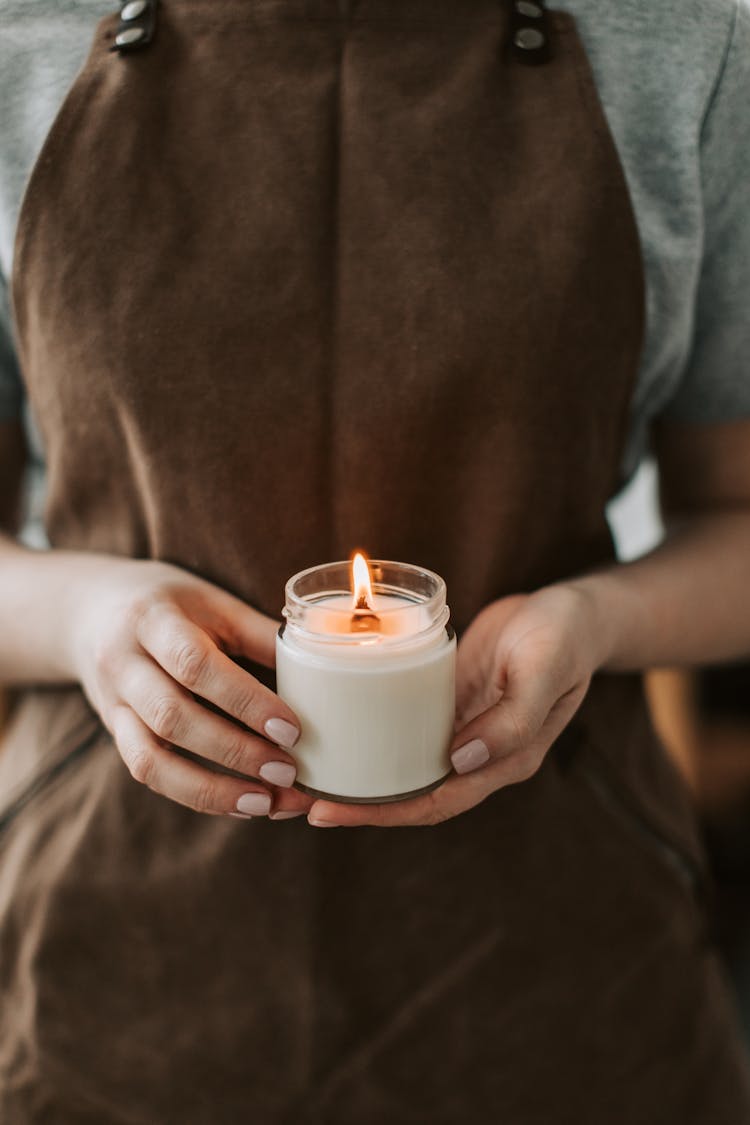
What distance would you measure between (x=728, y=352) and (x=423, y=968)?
25.0 inches

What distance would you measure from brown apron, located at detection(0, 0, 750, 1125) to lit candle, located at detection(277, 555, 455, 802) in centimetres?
17

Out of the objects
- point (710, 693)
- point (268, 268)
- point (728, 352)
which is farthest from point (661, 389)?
point (710, 693)

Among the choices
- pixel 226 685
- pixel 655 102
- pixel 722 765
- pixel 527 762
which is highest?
pixel 655 102

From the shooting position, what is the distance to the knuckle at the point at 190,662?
65 cm

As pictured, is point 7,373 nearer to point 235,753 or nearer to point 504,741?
point 235,753

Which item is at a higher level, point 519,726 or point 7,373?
point 7,373

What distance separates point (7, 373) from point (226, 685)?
45 cm

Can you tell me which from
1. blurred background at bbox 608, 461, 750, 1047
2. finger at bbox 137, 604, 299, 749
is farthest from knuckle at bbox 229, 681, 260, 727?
blurred background at bbox 608, 461, 750, 1047

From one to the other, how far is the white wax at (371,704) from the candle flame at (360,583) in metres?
0.01

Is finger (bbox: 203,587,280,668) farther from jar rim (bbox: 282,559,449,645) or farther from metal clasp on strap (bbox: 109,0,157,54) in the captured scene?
metal clasp on strap (bbox: 109,0,157,54)

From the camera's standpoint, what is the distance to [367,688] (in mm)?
633

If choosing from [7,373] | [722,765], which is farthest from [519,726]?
[722,765]

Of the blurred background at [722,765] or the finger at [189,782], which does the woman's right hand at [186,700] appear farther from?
the blurred background at [722,765]

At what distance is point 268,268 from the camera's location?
0.77 meters
